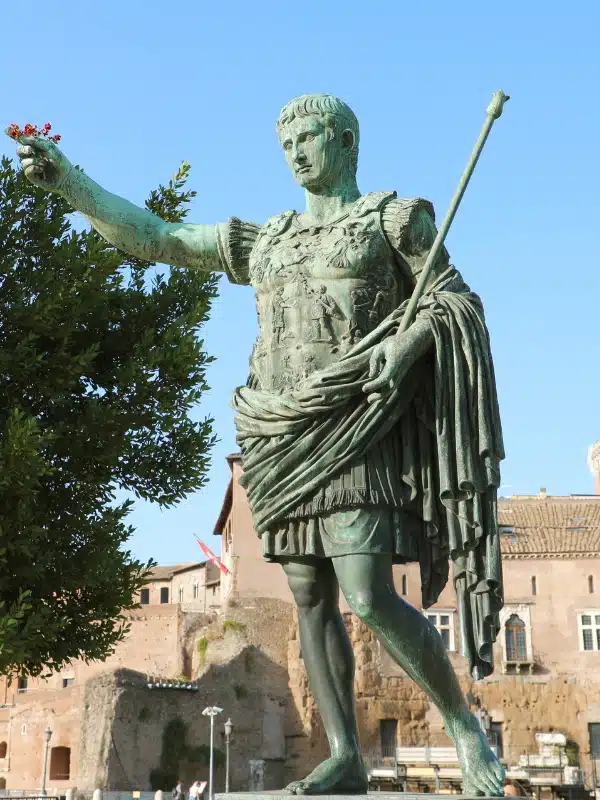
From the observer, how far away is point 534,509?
52.3m

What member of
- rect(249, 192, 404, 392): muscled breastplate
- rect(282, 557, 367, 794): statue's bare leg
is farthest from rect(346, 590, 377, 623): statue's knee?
rect(249, 192, 404, 392): muscled breastplate

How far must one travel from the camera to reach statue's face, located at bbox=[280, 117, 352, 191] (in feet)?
13.9

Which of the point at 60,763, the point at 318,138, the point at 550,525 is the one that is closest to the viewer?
the point at 318,138

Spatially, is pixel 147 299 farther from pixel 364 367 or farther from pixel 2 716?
pixel 2 716

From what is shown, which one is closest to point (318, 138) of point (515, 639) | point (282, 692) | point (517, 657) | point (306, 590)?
point (306, 590)

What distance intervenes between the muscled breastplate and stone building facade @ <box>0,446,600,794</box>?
1531 inches

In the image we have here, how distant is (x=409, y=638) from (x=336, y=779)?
1.76 ft

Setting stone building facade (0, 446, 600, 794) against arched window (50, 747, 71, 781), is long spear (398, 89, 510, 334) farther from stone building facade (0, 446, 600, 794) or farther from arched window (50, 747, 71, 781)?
arched window (50, 747, 71, 781)

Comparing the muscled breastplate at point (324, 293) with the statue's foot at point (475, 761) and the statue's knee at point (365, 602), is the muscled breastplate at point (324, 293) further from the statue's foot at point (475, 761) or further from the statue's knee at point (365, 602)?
the statue's foot at point (475, 761)

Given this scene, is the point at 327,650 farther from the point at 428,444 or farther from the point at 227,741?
the point at 227,741

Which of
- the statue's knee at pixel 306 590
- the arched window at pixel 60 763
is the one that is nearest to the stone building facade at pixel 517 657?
the arched window at pixel 60 763

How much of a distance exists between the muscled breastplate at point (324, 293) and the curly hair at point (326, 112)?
28 centimetres

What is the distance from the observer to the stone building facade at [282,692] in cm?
4294

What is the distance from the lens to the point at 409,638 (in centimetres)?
382
